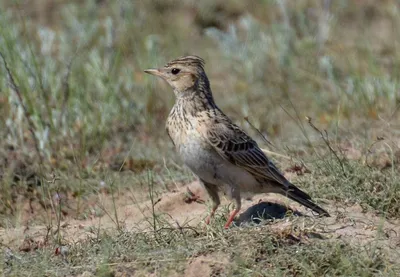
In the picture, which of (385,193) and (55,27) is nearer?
(385,193)

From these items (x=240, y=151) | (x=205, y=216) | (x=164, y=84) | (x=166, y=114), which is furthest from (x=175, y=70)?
(x=164, y=84)

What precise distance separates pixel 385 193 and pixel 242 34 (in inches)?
233

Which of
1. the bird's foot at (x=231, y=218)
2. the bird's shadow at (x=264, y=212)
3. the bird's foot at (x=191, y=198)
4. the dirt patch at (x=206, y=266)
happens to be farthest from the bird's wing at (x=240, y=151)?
the dirt patch at (x=206, y=266)

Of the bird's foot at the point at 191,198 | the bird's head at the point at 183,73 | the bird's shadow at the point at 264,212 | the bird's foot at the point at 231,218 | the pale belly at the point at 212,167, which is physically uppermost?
the bird's head at the point at 183,73

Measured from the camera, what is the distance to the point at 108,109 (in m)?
8.26

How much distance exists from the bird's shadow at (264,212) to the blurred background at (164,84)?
2.52 feet

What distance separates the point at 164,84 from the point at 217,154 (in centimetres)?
410

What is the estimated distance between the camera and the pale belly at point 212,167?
5652mm

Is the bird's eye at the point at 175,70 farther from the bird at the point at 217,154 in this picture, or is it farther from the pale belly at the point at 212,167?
the pale belly at the point at 212,167

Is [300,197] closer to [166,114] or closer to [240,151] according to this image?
[240,151]

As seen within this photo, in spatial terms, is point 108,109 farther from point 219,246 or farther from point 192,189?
point 219,246

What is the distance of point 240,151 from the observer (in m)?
5.88

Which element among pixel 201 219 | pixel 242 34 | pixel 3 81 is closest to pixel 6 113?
pixel 3 81

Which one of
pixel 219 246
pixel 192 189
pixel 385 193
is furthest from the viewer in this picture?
pixel 192 189
